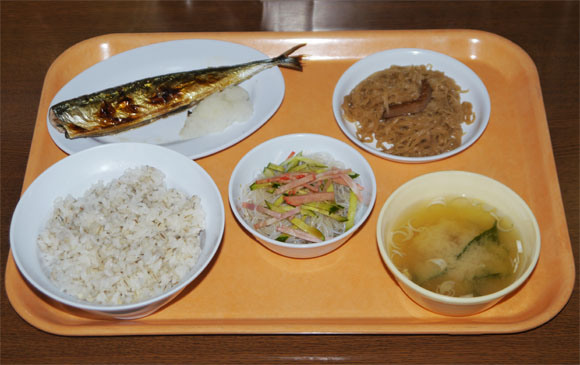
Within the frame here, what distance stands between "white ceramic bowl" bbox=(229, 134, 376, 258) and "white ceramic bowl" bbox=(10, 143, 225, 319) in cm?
13

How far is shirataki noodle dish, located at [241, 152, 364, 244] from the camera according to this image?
7.00ft

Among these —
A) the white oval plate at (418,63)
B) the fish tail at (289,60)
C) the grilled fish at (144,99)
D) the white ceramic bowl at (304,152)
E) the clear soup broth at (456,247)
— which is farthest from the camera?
the fish tail at (289,60)

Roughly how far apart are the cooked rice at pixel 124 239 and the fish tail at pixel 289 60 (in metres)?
0.87

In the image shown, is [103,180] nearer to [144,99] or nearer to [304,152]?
[144,99]

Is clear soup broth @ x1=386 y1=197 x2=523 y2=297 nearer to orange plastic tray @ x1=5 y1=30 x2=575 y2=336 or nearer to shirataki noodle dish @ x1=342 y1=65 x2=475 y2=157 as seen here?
orange plastic tray @ x1=5 y1=30 x2=575 y2=336

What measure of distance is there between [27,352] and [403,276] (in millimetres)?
1466

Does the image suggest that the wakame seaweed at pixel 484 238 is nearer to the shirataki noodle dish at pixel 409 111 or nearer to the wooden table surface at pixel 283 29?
the wooden table surface at pixel 283 29

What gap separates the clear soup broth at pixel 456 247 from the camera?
1.96 meters

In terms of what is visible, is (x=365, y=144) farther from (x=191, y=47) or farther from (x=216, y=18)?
(x=216, y=18)

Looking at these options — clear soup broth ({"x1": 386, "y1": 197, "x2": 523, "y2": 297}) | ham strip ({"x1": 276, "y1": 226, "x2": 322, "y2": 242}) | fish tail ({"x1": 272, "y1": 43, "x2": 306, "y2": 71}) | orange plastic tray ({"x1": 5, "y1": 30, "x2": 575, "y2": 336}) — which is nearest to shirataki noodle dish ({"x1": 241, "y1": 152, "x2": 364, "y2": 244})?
ham strip ({"x1": 276, "y1": 226, "x2": 322, "y2": 242})

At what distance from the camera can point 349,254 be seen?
222cm

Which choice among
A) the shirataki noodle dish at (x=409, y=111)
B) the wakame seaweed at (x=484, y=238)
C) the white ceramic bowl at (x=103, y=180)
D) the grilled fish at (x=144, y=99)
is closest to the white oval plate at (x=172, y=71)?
the grilled fish at (x=144, y=99)

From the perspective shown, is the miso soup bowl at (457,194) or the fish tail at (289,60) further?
the fish tail at (289,60)

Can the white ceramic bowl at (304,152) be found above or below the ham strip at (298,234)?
above
